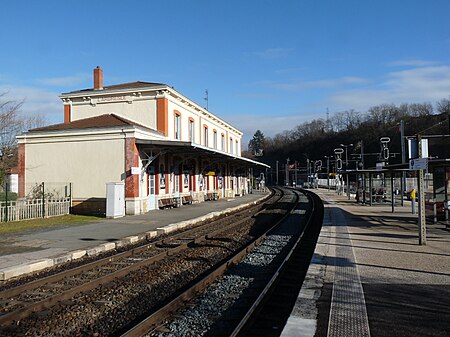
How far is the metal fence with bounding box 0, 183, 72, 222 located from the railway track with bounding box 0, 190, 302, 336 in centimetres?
932

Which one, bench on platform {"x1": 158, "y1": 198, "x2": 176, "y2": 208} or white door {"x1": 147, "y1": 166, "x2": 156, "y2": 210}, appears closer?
white door {"x1": 147, "y1": 166, "x2": 156, "y2": 210}

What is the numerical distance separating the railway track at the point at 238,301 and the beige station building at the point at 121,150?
1269 cm

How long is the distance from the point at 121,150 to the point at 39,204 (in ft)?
16.7

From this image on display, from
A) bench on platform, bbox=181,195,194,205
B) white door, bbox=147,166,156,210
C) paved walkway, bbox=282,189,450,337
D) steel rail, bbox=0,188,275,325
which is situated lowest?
steel rail, bbox=0,188,275,325

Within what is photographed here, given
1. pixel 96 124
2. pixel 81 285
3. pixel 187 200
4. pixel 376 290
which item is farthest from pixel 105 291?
pixel 187 200

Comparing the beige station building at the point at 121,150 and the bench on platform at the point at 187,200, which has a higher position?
the beige station building at the point at 121,150

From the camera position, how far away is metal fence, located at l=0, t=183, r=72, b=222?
18.1 m

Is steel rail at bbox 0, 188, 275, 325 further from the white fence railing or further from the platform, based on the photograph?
the white fence railing

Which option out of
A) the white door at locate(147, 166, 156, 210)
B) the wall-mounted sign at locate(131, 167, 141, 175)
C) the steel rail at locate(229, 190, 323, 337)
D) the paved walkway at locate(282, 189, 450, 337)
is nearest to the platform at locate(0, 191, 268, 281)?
the wall-mounted sign at locate(131, 167, 141, 175)

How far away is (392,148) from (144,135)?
96.5m

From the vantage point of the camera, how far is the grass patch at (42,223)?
52.2 feet

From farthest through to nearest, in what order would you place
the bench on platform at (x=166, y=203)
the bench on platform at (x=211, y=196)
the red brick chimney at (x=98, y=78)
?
the bench on platform at (x=211, y=196) → the red brick chimney at (x=98, y=78) → the bench on platform at (x=166, y=203)

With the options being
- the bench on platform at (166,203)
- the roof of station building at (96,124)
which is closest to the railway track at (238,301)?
the bench on platform at (166,203)

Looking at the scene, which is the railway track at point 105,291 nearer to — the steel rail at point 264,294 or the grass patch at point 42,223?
the steel rail at point 264,294
